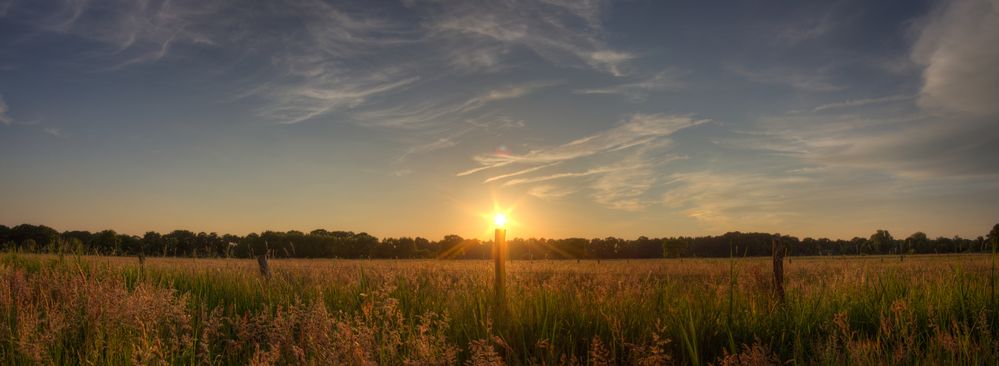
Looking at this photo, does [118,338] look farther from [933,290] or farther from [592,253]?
[592,253]

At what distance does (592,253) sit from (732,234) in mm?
35725

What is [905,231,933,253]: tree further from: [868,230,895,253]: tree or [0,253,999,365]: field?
[0,253,999,365]: field

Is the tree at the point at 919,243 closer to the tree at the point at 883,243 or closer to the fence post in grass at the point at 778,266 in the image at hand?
the tree at the point at 883,243

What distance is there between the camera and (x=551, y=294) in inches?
332

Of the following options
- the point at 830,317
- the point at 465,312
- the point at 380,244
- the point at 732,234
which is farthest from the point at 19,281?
the point at 732,234

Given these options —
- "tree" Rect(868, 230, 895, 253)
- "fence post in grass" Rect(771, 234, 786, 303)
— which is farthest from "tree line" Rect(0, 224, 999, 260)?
"fence post in grass" Rect(771, 234, 786, 303)

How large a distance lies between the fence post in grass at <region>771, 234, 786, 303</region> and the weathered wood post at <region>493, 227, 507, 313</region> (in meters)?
4.61

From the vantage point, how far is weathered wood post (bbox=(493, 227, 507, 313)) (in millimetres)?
7605

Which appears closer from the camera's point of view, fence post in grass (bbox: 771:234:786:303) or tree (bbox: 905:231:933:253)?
fence post in grass (bbox: 771:234:786:303)

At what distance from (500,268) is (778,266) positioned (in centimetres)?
584

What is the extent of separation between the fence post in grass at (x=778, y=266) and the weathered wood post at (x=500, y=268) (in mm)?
4613

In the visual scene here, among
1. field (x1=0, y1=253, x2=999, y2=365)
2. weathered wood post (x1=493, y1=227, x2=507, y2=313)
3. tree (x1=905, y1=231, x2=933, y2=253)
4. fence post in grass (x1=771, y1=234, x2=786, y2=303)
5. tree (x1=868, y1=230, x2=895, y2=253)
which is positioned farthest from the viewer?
tree (x1=868, y1=230, x2=895, y2=253)

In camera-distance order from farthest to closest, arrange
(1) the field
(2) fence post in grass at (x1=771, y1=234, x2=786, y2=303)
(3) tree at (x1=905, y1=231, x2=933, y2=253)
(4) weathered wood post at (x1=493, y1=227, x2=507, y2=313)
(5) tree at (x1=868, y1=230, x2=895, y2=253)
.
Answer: (5) tree at (x1=868, y1=230, x2=895, y2=253) → (3) tree at (x1=905, y1=231, x2=933, y2=253) → (2) fence post in grass at (x1=771, y1=234, x2=786, y2=303) → (4) weathered wood post at (x1=493, y1=227, x2=507, y2=313) → (1) the field

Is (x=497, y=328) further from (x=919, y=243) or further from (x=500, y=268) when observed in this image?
(x=919, y=243)
